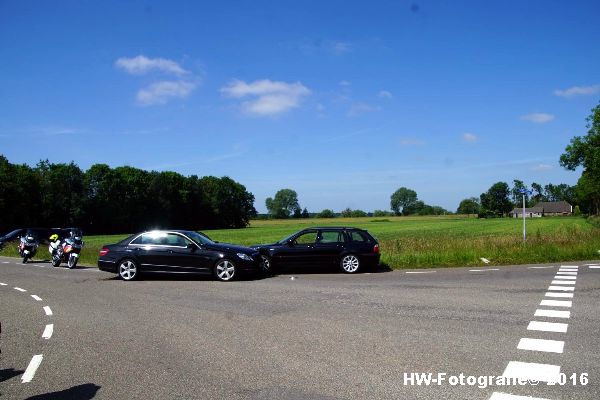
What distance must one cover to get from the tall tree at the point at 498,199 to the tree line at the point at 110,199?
272 feet

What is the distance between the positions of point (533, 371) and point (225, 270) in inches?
401

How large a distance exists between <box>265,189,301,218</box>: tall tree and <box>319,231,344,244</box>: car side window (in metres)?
161

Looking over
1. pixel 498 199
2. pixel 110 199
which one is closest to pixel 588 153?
pixel 110 199

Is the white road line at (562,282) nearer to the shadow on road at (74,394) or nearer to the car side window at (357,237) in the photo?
the car side window at (357,237)

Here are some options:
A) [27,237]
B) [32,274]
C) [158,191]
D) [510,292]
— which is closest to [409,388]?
[510,292]

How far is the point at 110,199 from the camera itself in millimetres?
88312

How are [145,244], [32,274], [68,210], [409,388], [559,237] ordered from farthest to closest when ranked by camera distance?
[68,210] < [559,237] < [32,274] < [145,244] < [409,388]

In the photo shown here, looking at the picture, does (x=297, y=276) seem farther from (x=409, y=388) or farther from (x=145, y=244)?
(x=409, y=388)

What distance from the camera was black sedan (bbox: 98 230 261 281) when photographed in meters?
14.6

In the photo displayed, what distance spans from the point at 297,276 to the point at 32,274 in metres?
9.66

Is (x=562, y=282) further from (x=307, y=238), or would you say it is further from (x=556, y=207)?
(x=556, y=207)

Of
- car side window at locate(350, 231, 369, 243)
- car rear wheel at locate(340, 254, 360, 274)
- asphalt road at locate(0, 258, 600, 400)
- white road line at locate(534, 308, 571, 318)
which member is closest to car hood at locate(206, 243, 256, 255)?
asphalt road at locate(0, 258, 600, 400)

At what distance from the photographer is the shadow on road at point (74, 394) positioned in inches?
191

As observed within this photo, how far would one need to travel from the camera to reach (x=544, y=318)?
8227 millimetres
